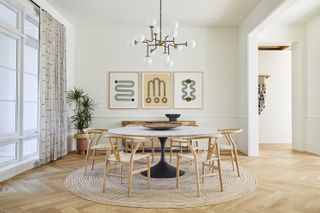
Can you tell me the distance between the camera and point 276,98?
733cm

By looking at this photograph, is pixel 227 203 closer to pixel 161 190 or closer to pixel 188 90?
pixel 161 190

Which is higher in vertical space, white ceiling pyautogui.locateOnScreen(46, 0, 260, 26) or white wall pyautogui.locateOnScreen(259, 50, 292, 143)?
white ceiling pyautogui.locateOnScreen(46, 0, 260, 26)

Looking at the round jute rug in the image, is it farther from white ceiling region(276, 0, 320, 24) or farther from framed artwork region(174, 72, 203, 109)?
white ceiling region(276, 0, 320, 24)

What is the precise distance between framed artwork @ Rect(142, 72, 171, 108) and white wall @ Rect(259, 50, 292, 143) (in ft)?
9.72

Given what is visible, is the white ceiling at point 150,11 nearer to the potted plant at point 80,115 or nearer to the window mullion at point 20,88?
the window mullion at point 20,88

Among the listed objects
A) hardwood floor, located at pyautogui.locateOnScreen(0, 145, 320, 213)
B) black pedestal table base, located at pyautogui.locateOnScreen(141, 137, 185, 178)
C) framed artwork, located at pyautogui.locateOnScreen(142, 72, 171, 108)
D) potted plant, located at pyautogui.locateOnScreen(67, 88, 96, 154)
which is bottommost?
hardwood floor, located at pyautogui.locateOnScreen(0, 145, 320, 213)

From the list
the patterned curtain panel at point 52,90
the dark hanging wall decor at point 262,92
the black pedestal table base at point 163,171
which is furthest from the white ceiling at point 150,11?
the black pedestal table base at point 163,171

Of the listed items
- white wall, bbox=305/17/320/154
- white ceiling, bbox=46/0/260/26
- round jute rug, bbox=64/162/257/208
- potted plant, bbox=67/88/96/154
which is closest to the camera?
round jute rug, bbox=64/162/257/208

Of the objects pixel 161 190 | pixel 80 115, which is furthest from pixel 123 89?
pixel 161 190

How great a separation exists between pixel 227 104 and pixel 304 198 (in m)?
3.54

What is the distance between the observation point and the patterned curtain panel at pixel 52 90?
14.5 ft

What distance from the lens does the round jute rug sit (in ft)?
8.77

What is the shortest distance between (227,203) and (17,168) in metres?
3.07

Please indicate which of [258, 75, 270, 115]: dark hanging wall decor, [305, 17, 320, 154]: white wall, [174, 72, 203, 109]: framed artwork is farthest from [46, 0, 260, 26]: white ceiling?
[258, 75, 270, 115]: dark hanging wall decor
